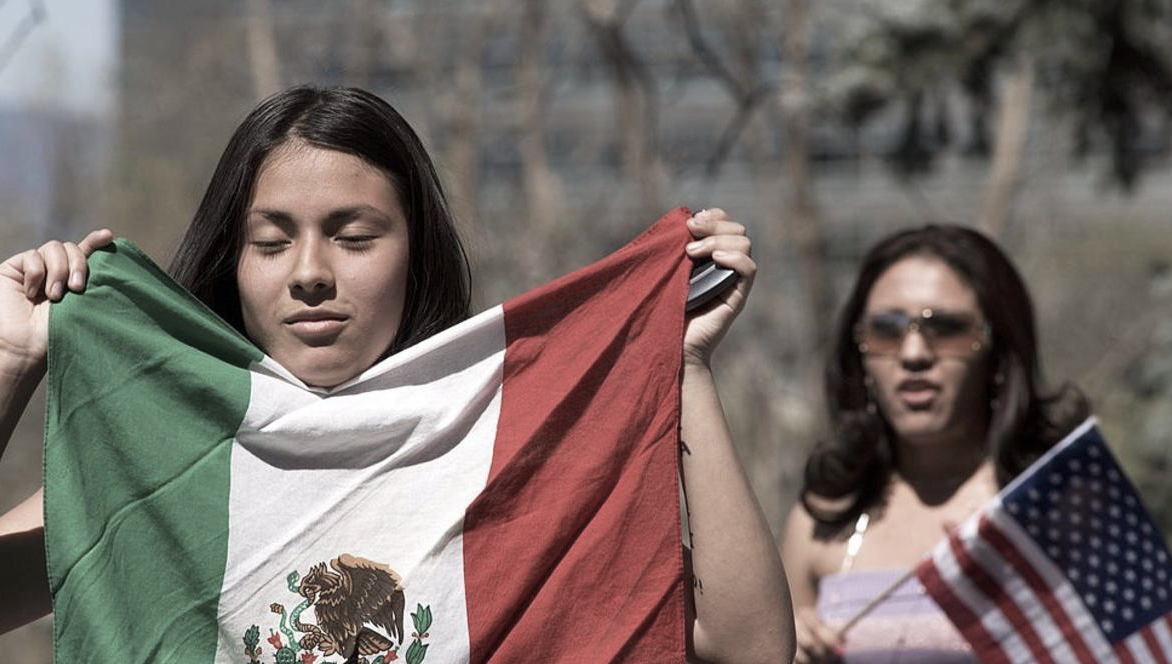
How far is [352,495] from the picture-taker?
2.84m

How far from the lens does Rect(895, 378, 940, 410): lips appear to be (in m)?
4.73

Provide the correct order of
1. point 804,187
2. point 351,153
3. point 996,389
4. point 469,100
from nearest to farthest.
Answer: point 351,153 → point 996,389 → point 804,187 → point 469,100

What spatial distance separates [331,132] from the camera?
9.68 ft

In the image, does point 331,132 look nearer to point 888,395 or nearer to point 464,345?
point 464,345

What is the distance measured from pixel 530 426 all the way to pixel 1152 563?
2.23 metres

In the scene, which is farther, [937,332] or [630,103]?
[630,103]

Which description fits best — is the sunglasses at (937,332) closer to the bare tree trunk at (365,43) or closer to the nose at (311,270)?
the nose at (311,270)

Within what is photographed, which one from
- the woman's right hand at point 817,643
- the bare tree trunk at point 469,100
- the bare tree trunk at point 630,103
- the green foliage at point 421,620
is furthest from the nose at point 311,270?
the bare tree trunk at point 469,100

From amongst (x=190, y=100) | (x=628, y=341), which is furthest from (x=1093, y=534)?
(x=190, y=100)

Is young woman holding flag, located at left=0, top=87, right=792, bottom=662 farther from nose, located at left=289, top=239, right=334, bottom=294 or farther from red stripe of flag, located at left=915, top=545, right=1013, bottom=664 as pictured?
red stripe of flag, located at left=915, top=545, right=1013, bottom=664

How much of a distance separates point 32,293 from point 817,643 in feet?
7.18

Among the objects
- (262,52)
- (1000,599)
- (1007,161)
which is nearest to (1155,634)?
(1000,599)

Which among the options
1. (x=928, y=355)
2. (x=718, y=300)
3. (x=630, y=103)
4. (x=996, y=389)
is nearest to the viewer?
(x=718, y=300)

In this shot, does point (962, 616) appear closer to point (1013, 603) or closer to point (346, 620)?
point (1013, 603)
